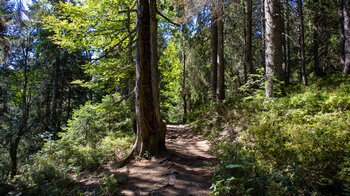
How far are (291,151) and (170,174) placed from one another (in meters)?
2.49

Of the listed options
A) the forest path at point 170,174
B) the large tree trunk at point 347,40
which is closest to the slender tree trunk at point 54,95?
the forest path at point 170,174

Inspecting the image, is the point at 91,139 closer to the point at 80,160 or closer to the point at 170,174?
the point at 80,160

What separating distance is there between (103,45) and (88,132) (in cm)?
486

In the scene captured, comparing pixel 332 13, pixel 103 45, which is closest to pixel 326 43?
pixel 332 13

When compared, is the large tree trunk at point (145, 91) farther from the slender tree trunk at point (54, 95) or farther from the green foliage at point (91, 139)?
the slender tree trunk at point (54, 95)

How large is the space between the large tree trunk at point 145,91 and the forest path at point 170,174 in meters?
0.51

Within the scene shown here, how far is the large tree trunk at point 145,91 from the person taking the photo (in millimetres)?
5027

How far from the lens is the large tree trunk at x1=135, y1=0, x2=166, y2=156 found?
5.03 meters

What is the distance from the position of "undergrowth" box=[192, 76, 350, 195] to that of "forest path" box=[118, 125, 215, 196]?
0.42 meters

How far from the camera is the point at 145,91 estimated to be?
509cm

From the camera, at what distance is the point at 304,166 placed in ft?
8.19

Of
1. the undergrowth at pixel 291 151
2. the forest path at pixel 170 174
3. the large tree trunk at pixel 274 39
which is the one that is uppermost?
the large tree trunk at pixel 274 39

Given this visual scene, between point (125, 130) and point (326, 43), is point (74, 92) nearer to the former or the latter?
point (125, 130)

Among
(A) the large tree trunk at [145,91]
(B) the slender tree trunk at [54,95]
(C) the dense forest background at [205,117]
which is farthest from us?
(B) the slender tree trunk at [54,95]
